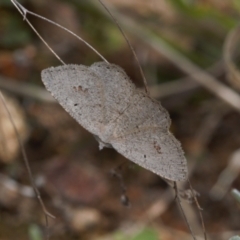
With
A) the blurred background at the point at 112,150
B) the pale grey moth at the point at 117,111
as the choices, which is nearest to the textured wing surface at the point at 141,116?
the pale grey moth at the point at 117,111

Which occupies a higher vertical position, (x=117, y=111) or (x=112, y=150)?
(x=117, y=111)

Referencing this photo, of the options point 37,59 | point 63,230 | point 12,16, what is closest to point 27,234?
point 63,230

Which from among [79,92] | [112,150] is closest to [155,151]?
[79,92]

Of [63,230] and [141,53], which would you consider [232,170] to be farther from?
[141,53]

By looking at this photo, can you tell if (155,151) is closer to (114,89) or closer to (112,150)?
(114,89)

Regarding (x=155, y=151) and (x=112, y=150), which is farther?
(x=112, y=150)

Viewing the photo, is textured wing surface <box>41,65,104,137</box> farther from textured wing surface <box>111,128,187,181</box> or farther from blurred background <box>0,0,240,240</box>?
blurred background <box>0,0,240,240</box>

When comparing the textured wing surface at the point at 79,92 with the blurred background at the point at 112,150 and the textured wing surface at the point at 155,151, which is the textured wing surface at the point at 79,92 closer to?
the textured wing surface at the point at 155,151
